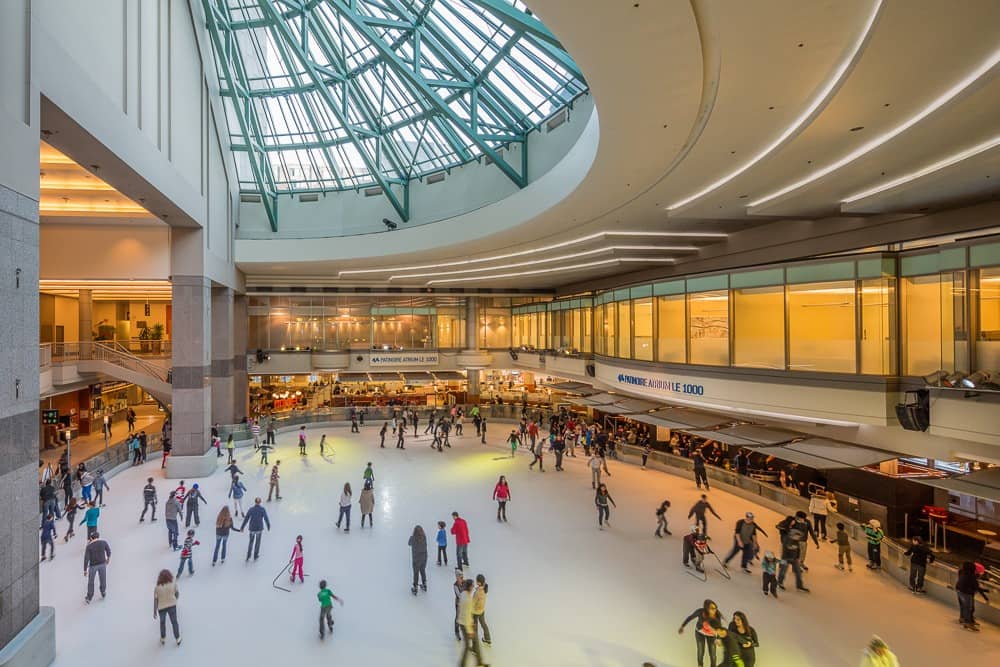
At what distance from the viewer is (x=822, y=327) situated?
1173cm

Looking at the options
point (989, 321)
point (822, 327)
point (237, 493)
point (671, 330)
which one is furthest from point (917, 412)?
point (237, 493)

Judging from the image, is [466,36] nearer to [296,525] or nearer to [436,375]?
[296,525]

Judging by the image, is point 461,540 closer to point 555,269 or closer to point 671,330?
point 671,330

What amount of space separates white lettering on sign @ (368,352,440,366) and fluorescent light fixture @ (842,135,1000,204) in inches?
1079

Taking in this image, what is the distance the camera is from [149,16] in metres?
14.3

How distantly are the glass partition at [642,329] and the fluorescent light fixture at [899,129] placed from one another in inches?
271

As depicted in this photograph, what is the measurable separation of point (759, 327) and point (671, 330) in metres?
3.56

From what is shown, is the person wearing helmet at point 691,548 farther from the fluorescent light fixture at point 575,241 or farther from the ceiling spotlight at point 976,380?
the fluorescent light fixture at point 575,241

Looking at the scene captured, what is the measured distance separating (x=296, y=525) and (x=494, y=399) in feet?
77.1

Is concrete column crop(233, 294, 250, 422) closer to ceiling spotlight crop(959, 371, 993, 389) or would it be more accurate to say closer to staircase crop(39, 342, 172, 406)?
staircase crop(39, 342, 172, 406)

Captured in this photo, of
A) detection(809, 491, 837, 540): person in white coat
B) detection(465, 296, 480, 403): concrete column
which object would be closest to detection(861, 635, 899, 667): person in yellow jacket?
detection(809, 491, 837, 540): person in white coat

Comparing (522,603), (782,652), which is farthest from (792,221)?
(522,603)

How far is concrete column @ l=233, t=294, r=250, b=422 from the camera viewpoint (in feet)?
96.4

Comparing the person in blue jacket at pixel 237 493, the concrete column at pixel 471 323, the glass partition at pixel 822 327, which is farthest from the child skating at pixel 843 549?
the concrete column at pixel 471 323
